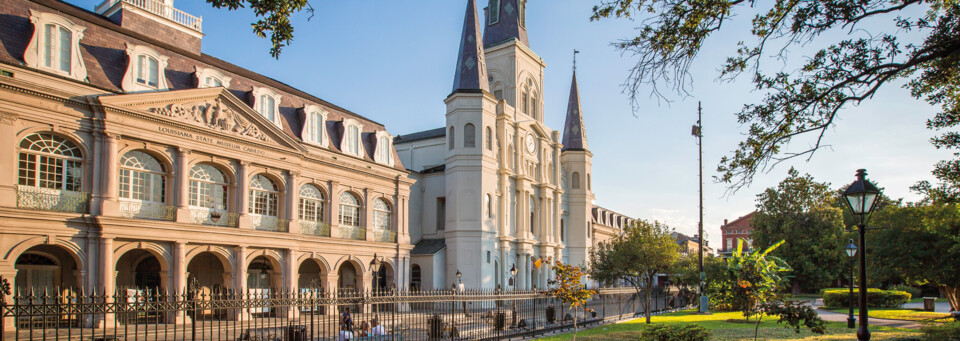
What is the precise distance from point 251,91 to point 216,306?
57.9ft

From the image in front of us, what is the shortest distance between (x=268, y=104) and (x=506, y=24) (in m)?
25.4

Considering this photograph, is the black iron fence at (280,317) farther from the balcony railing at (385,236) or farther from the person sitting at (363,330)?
the balcony railing at (385,236)

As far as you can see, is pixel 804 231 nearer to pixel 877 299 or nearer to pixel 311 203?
pixel 877 299

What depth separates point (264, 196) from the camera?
28.4 meters

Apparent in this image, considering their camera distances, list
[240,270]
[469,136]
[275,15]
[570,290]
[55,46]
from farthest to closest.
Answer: [469,136]
[240,270]
[55,46]
[570,290]
[275,15]

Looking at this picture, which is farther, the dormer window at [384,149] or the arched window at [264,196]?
the dormer window at [384,149]

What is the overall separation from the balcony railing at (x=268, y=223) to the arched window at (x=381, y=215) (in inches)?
274

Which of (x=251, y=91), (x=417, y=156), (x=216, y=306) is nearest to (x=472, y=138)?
(x=417, y=156)

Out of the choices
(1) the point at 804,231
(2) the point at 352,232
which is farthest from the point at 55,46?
(1) the point at 804,231

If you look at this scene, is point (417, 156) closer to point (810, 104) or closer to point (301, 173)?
point (301, 173)

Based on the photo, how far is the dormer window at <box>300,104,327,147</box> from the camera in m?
30.3

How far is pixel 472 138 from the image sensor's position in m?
40.5

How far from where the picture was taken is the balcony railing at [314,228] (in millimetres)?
30000

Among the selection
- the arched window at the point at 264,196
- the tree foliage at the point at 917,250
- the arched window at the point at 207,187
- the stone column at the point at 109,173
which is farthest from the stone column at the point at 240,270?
the tree foliage at the point at 917,250
